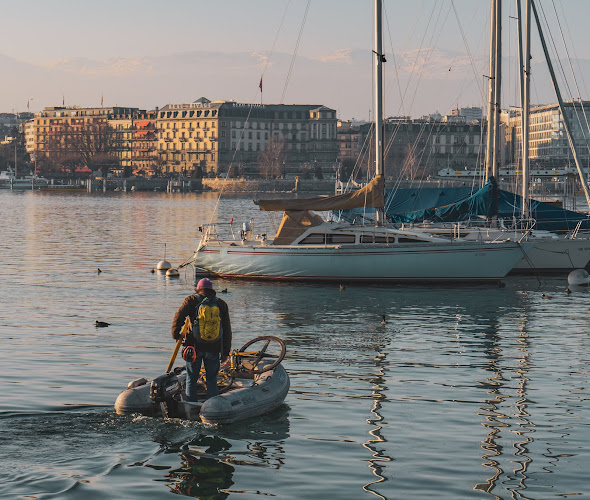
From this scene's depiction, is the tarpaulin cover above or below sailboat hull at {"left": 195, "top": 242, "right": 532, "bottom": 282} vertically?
above

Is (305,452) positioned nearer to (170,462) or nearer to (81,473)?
(170,462)

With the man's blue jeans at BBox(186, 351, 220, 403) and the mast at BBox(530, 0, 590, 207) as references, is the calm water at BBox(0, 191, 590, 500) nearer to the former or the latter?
the man's blue jeans at BBox(186, 351, 220, 403)

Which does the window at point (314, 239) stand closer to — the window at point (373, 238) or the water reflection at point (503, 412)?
the window at point (373, 238)

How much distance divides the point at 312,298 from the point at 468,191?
561 inches

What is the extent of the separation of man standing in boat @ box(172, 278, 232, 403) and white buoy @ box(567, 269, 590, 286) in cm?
2632

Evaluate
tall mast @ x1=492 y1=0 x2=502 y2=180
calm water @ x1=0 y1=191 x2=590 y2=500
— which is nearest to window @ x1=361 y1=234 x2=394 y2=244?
calm water @ x1=0 y1=191 x2=590 y2=500

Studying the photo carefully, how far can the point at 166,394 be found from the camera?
17.6 metres

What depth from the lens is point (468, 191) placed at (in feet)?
160

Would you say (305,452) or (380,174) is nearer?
(305,452)

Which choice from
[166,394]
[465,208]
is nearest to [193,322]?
[166,394]

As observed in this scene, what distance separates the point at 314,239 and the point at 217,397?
23.0m

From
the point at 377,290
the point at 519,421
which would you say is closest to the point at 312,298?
the point at 377,290

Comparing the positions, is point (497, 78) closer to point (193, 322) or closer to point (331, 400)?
point (331, 400)

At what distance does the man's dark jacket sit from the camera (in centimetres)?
1756
